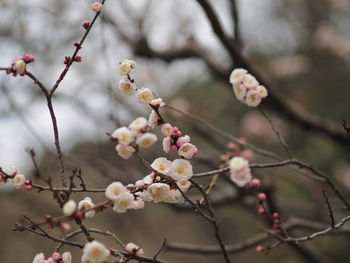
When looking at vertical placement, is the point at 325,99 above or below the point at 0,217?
above

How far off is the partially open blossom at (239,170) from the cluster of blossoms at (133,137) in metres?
0.20

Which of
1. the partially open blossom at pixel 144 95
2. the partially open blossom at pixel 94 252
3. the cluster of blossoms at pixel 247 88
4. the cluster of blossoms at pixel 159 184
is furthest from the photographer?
the cluster of blossoms at pixel 247 88

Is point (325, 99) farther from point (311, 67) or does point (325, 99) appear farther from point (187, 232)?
point (187, 232)

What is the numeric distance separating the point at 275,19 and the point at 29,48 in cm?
457

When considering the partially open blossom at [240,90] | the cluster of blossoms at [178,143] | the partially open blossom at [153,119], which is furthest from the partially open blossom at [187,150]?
the partially open blossom at [240,90]

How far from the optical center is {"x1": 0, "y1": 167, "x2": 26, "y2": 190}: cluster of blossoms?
3.81 ft

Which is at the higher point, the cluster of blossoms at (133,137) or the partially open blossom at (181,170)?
the cluster of blossoms at (133,137)

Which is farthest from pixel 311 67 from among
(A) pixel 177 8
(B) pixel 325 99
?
(A) pixel 177 8

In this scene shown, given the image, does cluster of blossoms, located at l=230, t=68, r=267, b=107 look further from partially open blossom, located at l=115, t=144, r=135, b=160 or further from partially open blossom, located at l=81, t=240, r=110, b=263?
partially open blossom, located at l=81, t=240, r=110, b=263

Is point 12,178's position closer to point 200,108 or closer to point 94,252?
point 94,252

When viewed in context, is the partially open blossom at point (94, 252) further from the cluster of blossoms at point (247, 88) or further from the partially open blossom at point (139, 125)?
the cluster of blossoms at point (247, 88)

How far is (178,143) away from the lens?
111 centimetres

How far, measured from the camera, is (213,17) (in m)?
1.98

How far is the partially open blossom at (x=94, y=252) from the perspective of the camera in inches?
35.6
